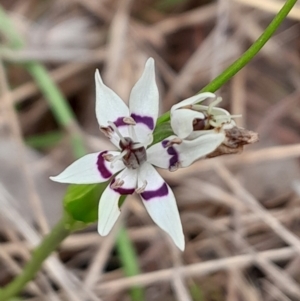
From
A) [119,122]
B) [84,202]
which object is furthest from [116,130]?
[84,202]

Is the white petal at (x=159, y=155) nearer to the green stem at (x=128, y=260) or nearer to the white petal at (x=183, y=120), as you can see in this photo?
the white petal at (x=183, y=120)

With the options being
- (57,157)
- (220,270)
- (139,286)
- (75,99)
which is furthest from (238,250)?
(75,99)

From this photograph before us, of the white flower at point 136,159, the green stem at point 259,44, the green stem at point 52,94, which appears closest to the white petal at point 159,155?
the white flower at point 136,159

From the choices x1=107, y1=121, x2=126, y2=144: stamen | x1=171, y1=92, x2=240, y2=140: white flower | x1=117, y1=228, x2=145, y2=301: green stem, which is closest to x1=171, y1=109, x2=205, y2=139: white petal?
x1=171, y1=92, x2=240, y2=140: white flower

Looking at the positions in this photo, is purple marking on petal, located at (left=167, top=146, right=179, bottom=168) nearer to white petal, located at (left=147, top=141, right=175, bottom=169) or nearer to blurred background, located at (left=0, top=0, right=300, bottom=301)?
white petal, located at (left=147, top=141, right=175, bottom=169)

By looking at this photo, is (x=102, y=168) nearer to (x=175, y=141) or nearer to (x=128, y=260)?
(x=175, y=141)

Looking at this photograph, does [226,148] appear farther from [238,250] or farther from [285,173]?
[285,173]
